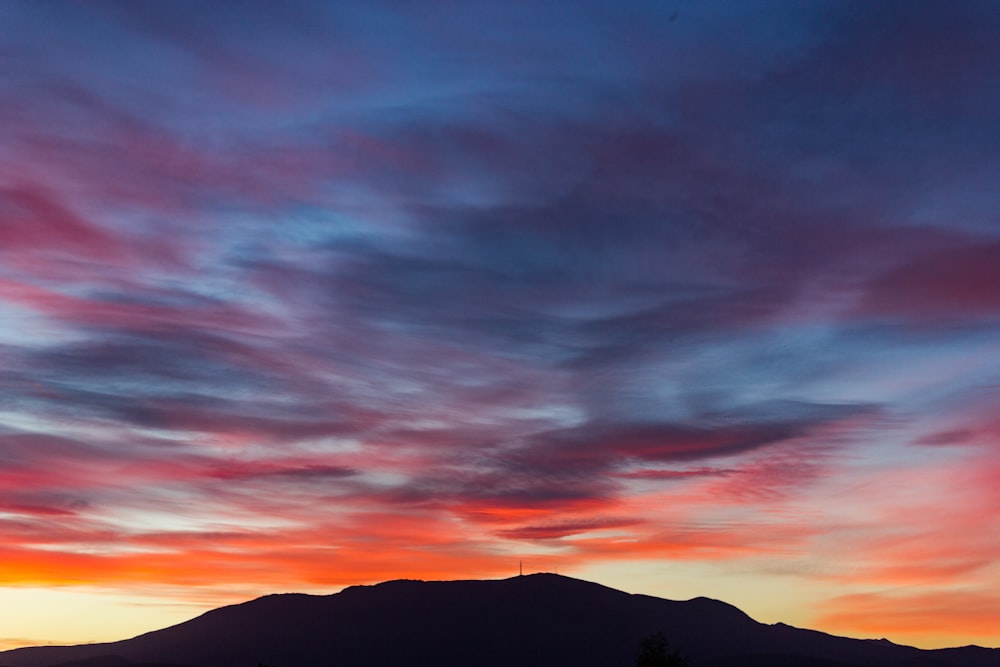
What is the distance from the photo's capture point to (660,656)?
101 m
